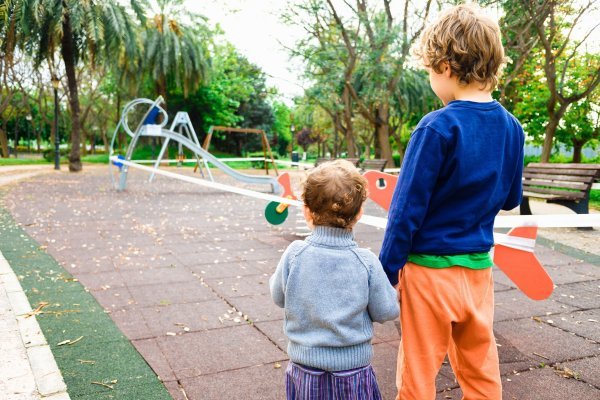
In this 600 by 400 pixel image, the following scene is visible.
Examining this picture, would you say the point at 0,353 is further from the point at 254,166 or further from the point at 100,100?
the point at 100,100

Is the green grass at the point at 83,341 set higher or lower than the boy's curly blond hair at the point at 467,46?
lower

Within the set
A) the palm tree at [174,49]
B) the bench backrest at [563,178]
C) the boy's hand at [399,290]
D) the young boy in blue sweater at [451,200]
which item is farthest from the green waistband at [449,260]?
the palm tree at [174,49]

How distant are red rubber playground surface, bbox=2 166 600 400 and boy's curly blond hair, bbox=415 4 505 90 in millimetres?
1599

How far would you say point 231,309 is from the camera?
3.88 metres

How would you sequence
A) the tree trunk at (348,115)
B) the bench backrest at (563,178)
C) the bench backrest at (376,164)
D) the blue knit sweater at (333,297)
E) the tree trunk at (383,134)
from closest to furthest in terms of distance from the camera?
the blue knit sweater at (333,297) → the bench backrest at (563,178) → the bench backrest at (376,164) → the tree trunk at (383,134) → the tree trunk at (348,115)

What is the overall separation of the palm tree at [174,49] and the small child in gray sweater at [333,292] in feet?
96.8

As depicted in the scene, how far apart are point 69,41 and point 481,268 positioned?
2000cm

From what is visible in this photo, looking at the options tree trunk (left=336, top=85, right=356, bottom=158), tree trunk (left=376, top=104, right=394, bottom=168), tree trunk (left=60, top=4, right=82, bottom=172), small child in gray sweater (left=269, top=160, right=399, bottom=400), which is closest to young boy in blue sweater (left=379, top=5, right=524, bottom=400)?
small child in gray sweater (left=269, top=160, right=399, bottom=400)

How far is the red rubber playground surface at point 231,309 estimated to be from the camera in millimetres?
2730

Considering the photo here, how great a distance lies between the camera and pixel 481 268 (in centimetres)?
178

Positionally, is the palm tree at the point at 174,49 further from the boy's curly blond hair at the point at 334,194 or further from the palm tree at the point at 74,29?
the boy's curly blond hair at the point at 334,194

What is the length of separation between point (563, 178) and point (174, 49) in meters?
25.5

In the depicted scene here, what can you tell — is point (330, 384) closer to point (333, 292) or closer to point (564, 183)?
point (333, 292)

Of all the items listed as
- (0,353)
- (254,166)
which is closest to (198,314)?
(0,353)
